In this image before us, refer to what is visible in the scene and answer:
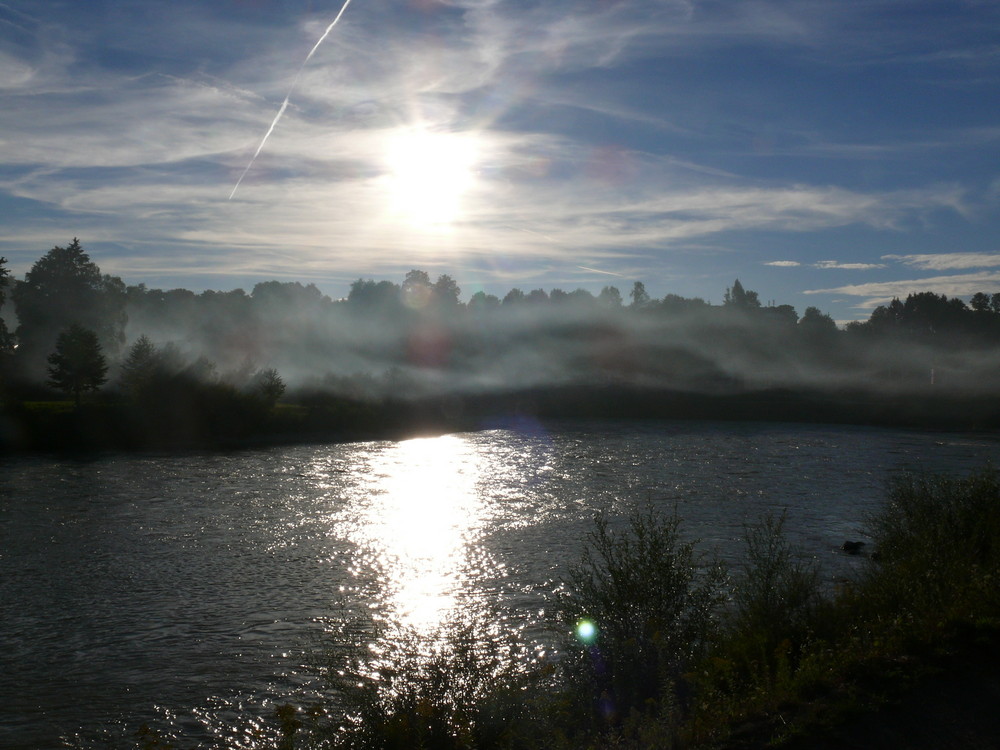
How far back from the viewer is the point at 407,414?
257ft

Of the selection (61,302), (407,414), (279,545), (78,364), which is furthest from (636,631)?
(61,302)

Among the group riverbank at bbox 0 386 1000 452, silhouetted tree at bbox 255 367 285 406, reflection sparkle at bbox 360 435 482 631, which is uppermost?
silhouetted tree at bbox 255 367 285 406

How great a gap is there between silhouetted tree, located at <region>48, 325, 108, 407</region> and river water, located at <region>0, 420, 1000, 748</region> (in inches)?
545

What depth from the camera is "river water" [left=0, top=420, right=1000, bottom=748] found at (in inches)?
579

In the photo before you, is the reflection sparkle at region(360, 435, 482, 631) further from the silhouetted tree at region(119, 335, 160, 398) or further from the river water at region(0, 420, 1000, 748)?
the silhouetted tree at region(119, 335, 160, 398)

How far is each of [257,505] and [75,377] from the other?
36.5m

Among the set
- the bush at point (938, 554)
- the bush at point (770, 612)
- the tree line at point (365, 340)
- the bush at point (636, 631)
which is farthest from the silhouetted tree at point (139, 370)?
the bush at point (770, 612)

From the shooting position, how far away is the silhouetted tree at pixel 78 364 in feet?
207

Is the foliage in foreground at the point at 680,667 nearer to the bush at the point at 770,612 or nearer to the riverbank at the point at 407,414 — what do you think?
the bush at the point at 770,612

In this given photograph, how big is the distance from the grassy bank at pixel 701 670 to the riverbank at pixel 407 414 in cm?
5166

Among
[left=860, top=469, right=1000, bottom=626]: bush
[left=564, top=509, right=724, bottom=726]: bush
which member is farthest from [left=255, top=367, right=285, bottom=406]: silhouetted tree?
[left=564, top=509, right=724, bottom=726]: bush

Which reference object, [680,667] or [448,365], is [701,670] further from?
[448,365]

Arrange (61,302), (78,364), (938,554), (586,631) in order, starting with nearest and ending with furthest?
(586,631) → (938,554) → (78,364) → (61,302)

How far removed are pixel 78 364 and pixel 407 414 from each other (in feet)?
96.8
